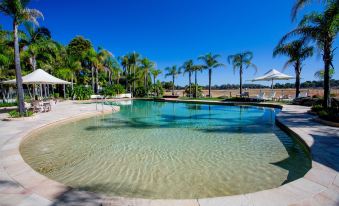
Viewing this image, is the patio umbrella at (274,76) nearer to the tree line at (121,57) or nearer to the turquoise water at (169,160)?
the tree line at (121,57)

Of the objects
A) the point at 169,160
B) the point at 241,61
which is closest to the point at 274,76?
the point at 241,61

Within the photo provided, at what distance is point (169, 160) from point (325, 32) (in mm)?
11167

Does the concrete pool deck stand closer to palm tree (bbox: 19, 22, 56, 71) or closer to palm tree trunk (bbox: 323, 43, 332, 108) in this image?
palm tree trunk (bbox: 323, 43, 332, 108)

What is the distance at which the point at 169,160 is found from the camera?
5.17 meters

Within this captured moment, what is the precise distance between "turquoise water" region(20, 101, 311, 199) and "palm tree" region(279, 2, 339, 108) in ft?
18.7

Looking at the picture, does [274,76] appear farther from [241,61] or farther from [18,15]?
[18,15]

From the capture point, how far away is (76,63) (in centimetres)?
2792

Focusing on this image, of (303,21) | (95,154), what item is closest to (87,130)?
(95,154)

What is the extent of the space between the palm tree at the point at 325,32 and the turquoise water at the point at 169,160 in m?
5.71

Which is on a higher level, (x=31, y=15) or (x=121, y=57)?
(x=121, y=57)

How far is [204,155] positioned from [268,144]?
2.39 meters

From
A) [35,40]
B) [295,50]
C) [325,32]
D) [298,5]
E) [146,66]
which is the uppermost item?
[35,40]

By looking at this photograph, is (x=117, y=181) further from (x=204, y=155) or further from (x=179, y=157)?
(x=204, y=155)

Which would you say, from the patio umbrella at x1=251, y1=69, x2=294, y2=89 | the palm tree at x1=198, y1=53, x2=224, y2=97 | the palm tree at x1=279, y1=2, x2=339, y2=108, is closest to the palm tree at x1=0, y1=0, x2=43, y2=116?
the palm tree at x1=279, y1=2, x2=339, y2=108
